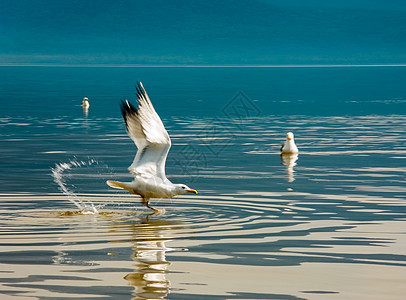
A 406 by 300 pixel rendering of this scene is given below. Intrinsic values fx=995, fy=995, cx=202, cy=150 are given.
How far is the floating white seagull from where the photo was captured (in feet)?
50.6

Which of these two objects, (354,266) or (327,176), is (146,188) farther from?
(327,176)

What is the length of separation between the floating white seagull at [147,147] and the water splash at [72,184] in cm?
Answer: 133

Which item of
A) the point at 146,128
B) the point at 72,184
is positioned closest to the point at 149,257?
the point at 146,128

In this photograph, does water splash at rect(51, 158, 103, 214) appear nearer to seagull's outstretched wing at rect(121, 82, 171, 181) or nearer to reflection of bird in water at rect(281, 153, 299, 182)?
seagull's outstretched wing at rect(121, 82, 171, 181)

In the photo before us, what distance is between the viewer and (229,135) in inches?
1414

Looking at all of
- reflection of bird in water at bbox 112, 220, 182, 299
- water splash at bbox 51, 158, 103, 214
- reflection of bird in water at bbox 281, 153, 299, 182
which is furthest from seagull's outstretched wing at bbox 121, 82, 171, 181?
reflection of bird in water at bbox 281, 153, 299, 182

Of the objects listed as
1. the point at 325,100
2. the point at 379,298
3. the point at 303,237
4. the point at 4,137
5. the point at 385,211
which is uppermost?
the point at 325,100

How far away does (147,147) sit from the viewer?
1580 cm

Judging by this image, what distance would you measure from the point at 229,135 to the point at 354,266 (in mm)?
23823

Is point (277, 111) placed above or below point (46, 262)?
above

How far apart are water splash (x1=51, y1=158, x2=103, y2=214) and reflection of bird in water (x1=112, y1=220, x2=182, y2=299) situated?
6.32 feet

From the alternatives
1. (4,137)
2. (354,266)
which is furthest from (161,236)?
(4,137)

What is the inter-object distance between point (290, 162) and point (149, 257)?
13889 mm

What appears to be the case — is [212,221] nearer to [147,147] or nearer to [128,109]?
[147,147]
